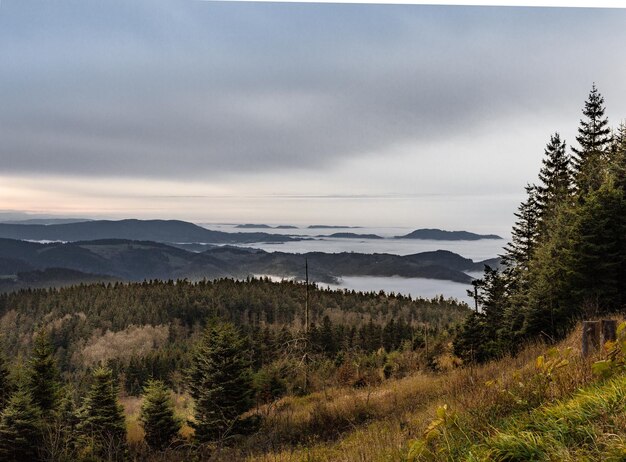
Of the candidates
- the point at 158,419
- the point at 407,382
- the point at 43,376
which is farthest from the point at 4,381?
the point at 407,382

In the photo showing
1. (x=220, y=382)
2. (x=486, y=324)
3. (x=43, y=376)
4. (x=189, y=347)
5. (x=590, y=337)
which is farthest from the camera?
(x=189, y=347)

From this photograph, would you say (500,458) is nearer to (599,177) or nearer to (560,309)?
(560,309)

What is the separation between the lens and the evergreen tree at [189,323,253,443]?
18.7 m

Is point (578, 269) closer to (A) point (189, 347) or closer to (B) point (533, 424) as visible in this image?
(B) point (533, 424)

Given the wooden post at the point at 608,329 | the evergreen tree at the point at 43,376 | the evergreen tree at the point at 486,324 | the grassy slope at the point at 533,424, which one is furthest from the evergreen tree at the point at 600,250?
the evergreen tree at the point at 43,376

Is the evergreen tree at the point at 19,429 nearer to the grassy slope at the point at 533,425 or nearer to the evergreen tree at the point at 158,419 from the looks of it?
the evergreen tree at the point at 158,419

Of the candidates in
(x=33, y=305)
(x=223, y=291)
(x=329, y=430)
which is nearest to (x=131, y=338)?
(x=223, y=291)

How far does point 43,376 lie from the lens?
23141 mm

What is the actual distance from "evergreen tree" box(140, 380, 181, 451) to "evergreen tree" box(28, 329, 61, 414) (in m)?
7.41

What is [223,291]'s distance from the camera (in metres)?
147

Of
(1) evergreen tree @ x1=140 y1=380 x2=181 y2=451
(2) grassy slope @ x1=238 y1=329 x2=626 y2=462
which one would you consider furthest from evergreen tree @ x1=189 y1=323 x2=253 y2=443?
(2) grassy slope @ x1=238 y1=329 x2=626 y2=462

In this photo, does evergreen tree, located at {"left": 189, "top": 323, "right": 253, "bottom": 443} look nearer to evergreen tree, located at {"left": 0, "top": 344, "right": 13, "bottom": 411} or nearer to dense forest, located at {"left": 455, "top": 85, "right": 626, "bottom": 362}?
dense forest, located at {"left": 455, "top": 85, "right": 626, "bottom": 362}

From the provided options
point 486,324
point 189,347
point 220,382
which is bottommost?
point 189,347

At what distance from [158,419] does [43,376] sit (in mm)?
9168
